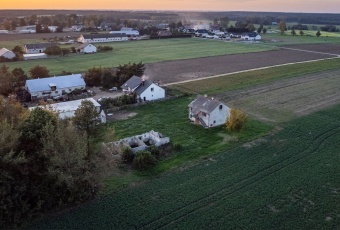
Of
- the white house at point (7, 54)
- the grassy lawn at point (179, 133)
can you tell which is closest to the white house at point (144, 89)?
the grassy lawn at point (179, 133)

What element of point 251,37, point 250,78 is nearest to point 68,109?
point 250,78

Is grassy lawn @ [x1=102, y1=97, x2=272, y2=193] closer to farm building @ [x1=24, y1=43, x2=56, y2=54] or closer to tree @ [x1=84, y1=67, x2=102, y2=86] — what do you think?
tree @ [x1=84, y1=67, x2=102, y2=86]

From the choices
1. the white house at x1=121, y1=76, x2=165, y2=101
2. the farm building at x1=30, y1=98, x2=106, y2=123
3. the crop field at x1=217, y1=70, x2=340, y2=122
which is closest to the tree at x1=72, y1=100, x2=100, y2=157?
the farm building at x1=30, y1=98, x2=106, y2=123

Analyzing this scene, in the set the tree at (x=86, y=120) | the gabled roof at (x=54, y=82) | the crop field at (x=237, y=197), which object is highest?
the tree at (x=86, y=120)

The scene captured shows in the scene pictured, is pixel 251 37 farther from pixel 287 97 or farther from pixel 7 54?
pixel 7 54

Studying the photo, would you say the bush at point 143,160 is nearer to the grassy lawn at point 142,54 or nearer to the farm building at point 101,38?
the grassy lawn at point 142,54

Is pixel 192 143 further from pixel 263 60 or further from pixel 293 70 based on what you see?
pixel 263 60

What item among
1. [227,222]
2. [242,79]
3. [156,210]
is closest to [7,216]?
[156,210]

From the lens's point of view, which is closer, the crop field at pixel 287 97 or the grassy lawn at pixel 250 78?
the crop field at pixel 287 97
